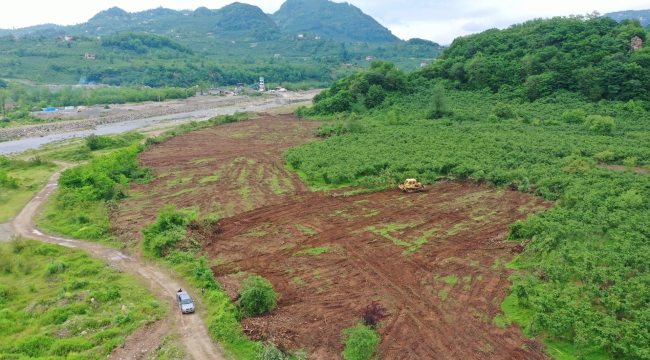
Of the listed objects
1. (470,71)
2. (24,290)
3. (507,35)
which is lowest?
(24,290)

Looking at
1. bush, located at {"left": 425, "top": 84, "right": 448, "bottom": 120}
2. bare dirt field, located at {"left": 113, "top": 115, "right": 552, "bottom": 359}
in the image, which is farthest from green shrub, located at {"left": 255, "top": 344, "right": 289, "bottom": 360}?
bush, located at {"left": 425, "top": 84, "right": 448, "bottom": 120}

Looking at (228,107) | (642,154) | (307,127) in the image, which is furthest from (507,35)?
(228,107)

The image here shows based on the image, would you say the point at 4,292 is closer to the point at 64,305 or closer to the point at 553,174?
the point at 64,305

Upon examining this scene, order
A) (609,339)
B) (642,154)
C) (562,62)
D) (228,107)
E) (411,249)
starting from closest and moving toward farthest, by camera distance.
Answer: (609,339) → (411,249) → (642,154) → (562,62) → (228,107)

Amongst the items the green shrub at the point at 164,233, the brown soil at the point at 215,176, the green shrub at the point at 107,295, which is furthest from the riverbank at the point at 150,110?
the green shrub at the point at 107,295

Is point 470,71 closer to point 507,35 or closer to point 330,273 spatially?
point 507,35

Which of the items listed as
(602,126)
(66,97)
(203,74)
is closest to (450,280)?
(602,126)
